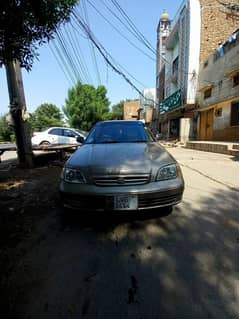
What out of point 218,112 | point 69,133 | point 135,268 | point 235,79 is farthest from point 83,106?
point 135,268

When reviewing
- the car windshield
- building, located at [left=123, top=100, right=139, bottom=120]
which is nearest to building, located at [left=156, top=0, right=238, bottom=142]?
the car windshield

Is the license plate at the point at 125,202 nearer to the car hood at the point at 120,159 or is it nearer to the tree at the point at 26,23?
the car hood at the point at 120,159

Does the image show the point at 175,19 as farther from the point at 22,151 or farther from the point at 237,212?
the point at 237,212

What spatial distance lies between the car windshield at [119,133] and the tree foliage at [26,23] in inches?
66.2

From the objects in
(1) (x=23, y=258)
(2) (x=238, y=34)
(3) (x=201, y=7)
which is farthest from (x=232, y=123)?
(1) (x=23, y=258)

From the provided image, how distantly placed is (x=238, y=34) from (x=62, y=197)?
1383 centimetres

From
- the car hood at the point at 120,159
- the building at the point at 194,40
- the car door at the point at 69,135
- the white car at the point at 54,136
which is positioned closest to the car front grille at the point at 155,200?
the car hood at the point at 120,159

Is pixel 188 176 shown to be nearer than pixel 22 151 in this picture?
Yes

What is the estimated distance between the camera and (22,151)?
6.64 metres

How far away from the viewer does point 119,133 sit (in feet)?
13.0

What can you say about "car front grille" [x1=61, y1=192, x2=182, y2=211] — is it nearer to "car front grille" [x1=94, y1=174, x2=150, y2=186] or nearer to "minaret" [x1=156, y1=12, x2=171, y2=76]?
"car front grille" [x1=94, y1=174, x2=150, y2=186]

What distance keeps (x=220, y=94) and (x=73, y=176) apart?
13.7m

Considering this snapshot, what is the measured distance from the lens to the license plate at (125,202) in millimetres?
2330

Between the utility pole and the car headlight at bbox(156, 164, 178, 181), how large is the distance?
5.35m
